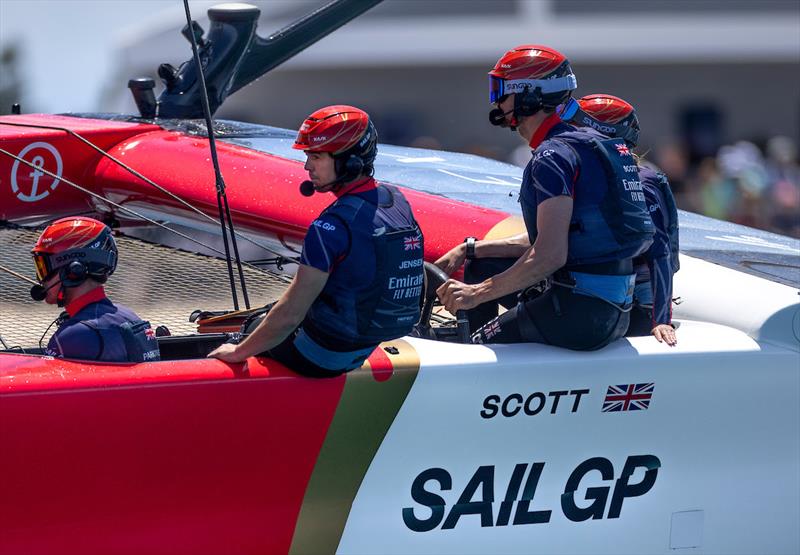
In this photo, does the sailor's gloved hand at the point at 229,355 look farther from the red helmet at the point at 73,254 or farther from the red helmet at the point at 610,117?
the red helmet at the point at 610,117

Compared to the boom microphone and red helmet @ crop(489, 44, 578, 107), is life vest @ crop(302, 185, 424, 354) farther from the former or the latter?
red helmet @ crop(489, 44, 578, 107)

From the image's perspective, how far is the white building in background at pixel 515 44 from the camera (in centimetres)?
2084

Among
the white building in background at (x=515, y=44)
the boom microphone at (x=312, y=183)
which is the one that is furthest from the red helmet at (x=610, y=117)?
the white building in background at (x=515, y=44)

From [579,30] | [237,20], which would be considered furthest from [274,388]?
[579,30]

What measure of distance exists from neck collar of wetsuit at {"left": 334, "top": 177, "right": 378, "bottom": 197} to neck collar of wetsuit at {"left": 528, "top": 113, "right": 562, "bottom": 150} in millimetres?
625

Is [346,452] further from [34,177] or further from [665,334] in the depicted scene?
[34,177]

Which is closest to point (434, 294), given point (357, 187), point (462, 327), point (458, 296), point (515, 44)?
point (462, 327)

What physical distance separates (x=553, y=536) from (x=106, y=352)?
57.0 inches

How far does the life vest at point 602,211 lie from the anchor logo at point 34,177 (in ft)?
7.46

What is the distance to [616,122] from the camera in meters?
4.43

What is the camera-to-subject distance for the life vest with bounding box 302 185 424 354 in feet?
11.7

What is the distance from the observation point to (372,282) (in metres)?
3.59

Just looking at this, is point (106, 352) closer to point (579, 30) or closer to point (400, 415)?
point (400, 415)

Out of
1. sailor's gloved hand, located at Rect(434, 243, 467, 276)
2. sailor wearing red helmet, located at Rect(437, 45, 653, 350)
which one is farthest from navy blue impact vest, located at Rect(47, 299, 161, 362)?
sailor's gloved hand, located at Rect(434, 243, 467, 276)
